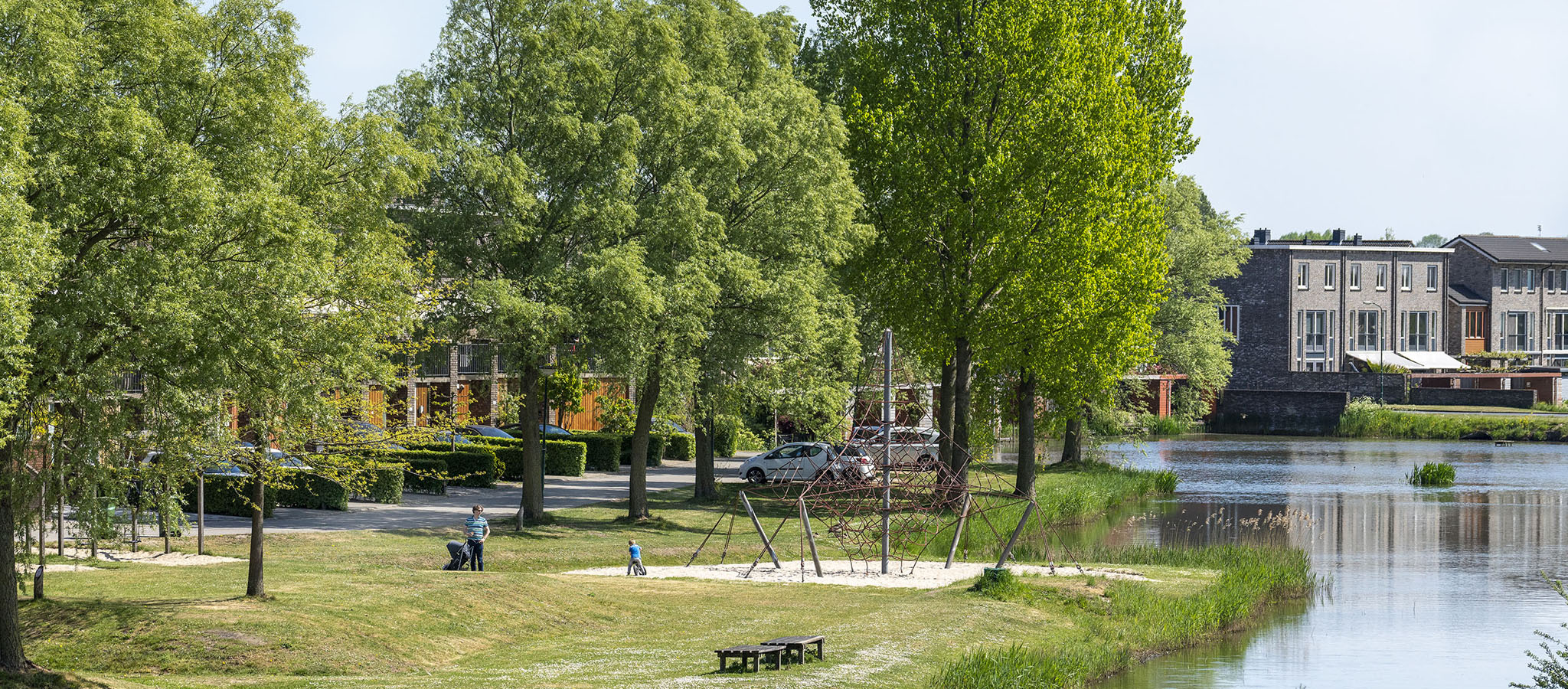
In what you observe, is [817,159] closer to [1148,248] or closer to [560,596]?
[1148,248]

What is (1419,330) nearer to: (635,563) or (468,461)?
(468,461)

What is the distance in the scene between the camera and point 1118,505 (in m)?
48.3

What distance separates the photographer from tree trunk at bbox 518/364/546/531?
111 feet

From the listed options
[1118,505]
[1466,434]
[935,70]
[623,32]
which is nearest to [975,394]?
[1118,505]

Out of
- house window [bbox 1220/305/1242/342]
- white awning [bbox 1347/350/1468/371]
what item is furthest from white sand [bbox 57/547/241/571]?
white awning [bbox 1347/350/1468/371]

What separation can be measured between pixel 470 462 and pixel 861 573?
17860mm

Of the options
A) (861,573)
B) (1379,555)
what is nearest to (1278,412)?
(1379,555)

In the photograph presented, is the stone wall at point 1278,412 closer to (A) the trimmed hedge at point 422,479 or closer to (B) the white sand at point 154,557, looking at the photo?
(A) the trimmed hedge at point 422,479

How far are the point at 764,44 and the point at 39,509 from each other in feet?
83.8

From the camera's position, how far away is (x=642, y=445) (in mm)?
36812

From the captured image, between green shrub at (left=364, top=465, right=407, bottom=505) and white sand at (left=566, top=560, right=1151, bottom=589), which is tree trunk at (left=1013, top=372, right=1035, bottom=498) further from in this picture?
green shrub at (left=364, top=465, right=407, bottom=505)

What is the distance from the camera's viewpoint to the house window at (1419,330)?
107062mm

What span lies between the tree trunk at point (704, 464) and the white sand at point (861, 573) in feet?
34.0

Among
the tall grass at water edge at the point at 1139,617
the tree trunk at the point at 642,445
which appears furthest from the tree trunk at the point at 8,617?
the tree trunk at the point at 642,445
